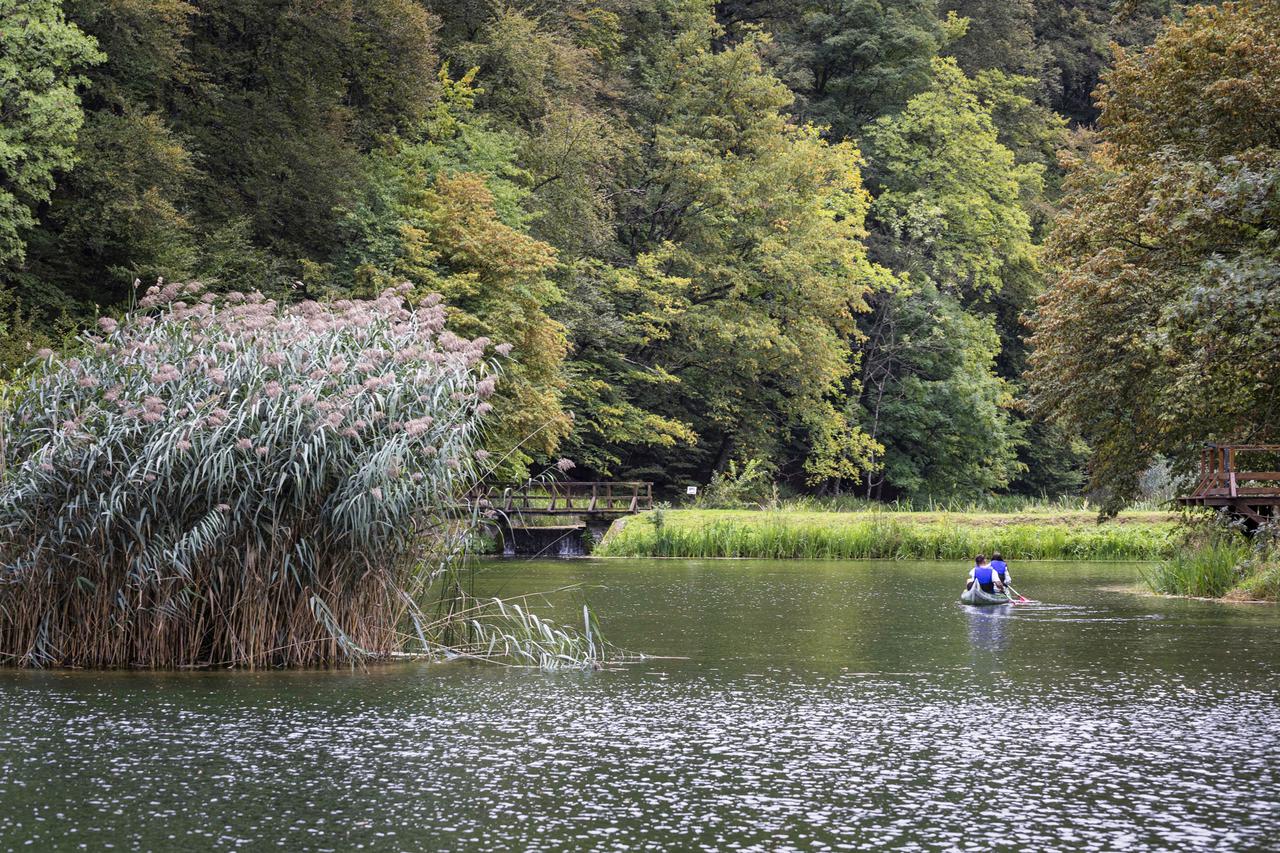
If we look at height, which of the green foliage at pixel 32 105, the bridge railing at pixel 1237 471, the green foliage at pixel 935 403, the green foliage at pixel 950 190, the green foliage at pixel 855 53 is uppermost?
the green foliage at pixel 855 53

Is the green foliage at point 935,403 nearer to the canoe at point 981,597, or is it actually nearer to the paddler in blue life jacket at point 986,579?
the paddler in blue life jacket at point 986,579

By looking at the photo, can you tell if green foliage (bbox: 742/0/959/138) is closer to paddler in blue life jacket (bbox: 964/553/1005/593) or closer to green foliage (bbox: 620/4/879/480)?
green foliage (bbox: 620/4/879/480)

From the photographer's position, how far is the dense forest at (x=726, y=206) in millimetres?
24609

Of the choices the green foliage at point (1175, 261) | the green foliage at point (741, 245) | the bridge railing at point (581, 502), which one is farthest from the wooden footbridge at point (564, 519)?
the green foliage at point (1175, 261)

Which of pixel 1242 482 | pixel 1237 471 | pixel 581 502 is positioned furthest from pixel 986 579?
pixel 581 502

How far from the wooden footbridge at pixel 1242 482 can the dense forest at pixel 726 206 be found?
60cm

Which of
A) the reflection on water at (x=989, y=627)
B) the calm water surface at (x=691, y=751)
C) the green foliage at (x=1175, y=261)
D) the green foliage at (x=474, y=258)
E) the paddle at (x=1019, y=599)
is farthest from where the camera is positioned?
the green foliage at (x=474, y=258)

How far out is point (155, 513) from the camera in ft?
42.9

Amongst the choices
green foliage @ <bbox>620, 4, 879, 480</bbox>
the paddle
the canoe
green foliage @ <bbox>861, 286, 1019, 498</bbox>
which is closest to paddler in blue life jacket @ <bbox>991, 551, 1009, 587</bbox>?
the paddle

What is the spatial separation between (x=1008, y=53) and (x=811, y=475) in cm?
1828

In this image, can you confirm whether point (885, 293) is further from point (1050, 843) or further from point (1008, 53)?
point (1050, 843)

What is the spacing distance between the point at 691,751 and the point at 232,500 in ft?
16.9

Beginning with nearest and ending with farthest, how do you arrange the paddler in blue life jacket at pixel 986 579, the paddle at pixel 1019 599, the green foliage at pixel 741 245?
1. the paddler in blue life jacket at pixel 986 579
2. the paddle at pixel 1019 599
3. the green foliage at pixel 741 245

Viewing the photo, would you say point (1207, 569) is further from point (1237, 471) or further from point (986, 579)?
point (986, 579)
